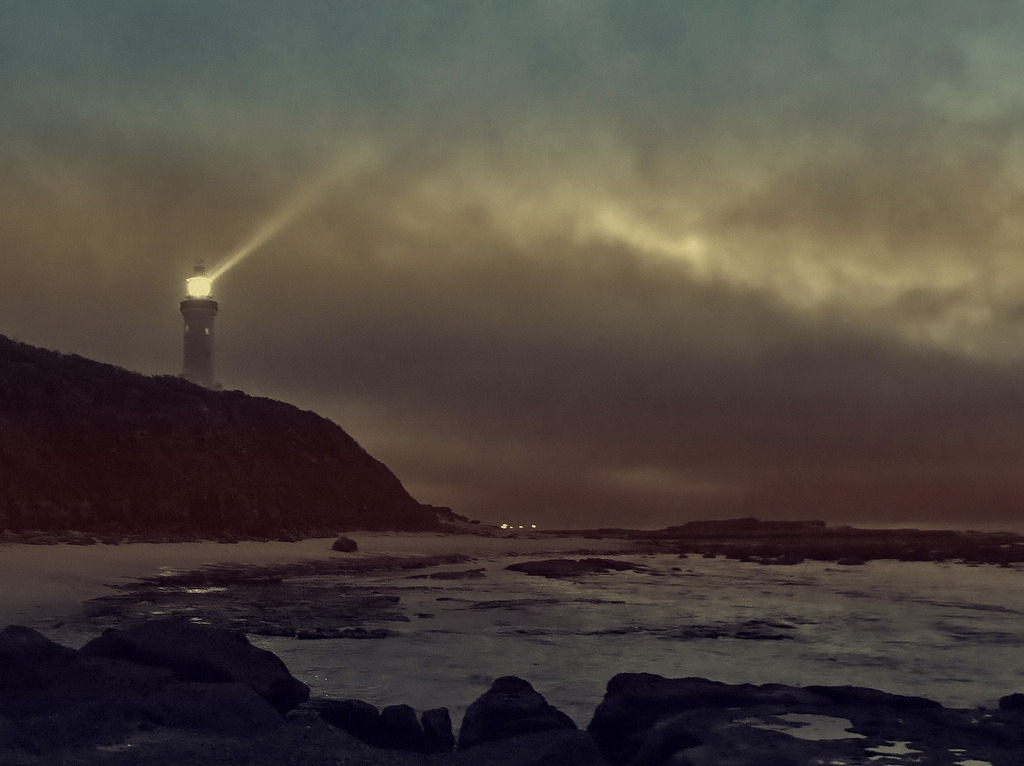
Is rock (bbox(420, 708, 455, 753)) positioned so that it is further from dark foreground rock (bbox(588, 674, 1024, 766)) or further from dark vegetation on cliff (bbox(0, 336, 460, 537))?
dark vegetation on cliff (bbox(0, 336, 460, 537))

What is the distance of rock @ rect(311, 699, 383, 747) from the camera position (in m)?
10.9

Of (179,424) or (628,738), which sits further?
(179,424)

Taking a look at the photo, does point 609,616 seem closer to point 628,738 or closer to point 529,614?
point 529,614

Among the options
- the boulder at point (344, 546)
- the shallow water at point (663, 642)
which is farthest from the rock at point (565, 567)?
the boulder at point (344, 546)

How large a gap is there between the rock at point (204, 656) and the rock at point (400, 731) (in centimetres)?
165

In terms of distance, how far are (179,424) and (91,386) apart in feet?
18.9

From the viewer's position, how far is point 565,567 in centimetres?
4588

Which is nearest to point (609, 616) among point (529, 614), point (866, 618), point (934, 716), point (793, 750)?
point (529, 614)

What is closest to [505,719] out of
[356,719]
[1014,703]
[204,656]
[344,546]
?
[356,719]

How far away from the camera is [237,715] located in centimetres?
1042

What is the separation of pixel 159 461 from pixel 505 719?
49008mm

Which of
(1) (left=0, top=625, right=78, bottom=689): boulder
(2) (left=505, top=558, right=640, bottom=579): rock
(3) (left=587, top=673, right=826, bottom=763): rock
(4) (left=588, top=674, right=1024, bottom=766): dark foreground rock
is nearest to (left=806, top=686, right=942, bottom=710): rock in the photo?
(4) (left=588, top=674, right=1024, bottom=766): dark foreground rock

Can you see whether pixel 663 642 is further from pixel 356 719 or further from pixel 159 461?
pixel 159 461

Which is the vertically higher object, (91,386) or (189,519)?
(91,386)
